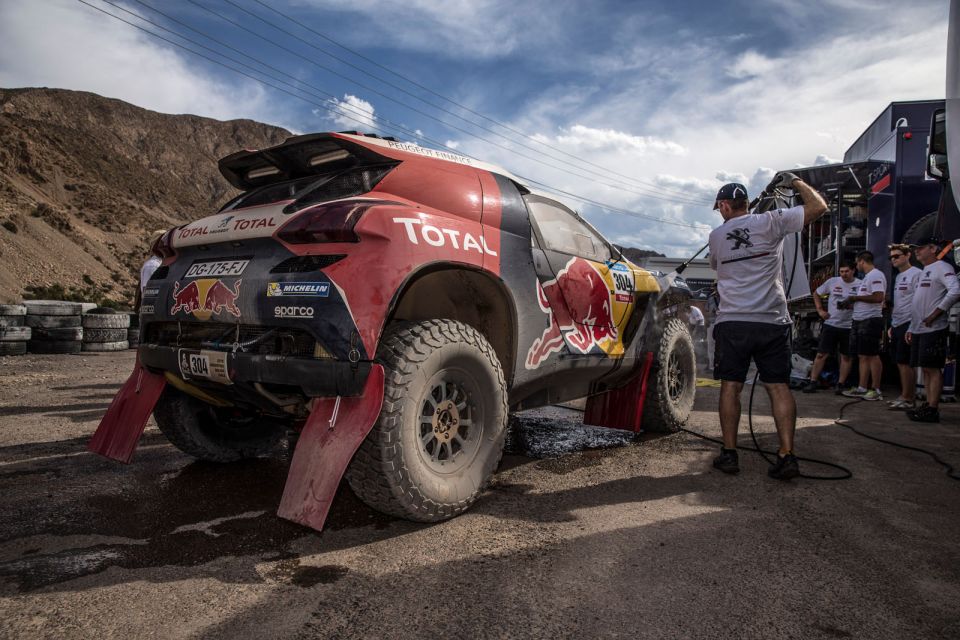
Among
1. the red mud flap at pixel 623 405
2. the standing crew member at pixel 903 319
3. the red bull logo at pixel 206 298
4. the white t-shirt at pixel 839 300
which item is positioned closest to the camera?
the red bull logo at pixel 206 298

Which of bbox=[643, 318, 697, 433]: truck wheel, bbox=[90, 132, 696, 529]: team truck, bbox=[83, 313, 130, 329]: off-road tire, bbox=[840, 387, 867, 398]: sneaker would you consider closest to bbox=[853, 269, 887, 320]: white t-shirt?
bbox=[840, 387, 867, 398]: sneaker

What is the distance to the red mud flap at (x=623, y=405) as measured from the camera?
4484mm

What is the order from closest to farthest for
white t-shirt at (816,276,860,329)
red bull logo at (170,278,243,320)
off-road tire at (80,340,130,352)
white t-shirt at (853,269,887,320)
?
red bull logo at (170,278,243,320) < white t-shirt at (853,269,887,320) < white t-shirt at (816,276,860,329) < off-road tire at (80,340,130,352)

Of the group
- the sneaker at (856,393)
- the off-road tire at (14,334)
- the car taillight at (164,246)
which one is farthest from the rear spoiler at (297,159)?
the off-road tire at (14,334)

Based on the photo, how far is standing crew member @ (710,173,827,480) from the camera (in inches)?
143

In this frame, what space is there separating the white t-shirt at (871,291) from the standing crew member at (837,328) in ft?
1.13

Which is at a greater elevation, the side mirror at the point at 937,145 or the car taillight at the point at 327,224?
the side mirror at the point at 937,145

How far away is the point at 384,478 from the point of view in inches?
93.2

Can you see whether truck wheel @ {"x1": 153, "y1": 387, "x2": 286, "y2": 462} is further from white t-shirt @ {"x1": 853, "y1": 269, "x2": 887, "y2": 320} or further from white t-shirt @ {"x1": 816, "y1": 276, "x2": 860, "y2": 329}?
white t-shirt @ {"x1": 816, "y1": 276, "x2": 860, "y2": 329}

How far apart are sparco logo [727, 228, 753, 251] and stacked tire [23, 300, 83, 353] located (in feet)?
37.2

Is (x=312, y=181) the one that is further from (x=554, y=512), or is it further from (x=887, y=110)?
(x=887, y=110)

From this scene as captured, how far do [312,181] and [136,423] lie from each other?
1.59 meters

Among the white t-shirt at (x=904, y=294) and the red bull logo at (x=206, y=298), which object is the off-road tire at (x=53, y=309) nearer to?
the red bull logo at (x=206, y=298)

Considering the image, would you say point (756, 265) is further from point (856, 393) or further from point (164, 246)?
point (856, 393)
